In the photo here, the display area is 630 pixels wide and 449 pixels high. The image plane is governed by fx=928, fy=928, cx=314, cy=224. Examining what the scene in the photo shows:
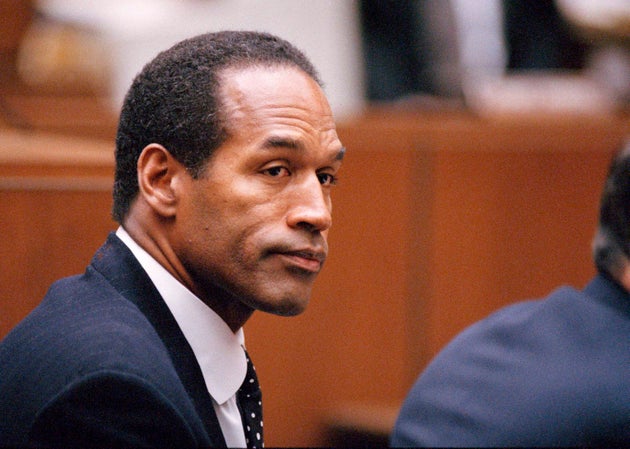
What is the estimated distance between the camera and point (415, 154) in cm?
324

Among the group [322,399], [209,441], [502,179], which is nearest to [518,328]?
[209,441]

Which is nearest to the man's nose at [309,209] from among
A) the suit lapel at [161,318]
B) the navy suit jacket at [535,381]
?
the suit lapel at [161,318]

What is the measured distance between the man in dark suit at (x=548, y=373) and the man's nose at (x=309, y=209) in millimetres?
541

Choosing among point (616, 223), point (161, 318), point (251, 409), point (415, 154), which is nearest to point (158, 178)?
point (161, 318)

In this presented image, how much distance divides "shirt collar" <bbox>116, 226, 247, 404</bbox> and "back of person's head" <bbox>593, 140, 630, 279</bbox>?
2.65 ft

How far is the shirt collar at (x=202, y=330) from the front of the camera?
127 cm

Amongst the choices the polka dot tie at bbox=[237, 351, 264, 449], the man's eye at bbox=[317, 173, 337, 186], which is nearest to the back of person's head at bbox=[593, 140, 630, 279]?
the man's eye at bbox=[317, 173, 337, 186]

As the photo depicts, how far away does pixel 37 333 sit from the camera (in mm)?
1179

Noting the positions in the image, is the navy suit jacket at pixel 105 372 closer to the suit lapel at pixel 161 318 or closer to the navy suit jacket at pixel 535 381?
the suit lapel at pixel 161 318

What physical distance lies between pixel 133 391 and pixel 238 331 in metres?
0.35

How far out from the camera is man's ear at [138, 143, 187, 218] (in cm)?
130

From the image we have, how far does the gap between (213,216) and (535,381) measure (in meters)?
0.67


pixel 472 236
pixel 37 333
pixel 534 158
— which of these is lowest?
pixel 472 236

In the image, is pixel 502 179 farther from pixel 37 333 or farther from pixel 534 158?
pixel 37 333
